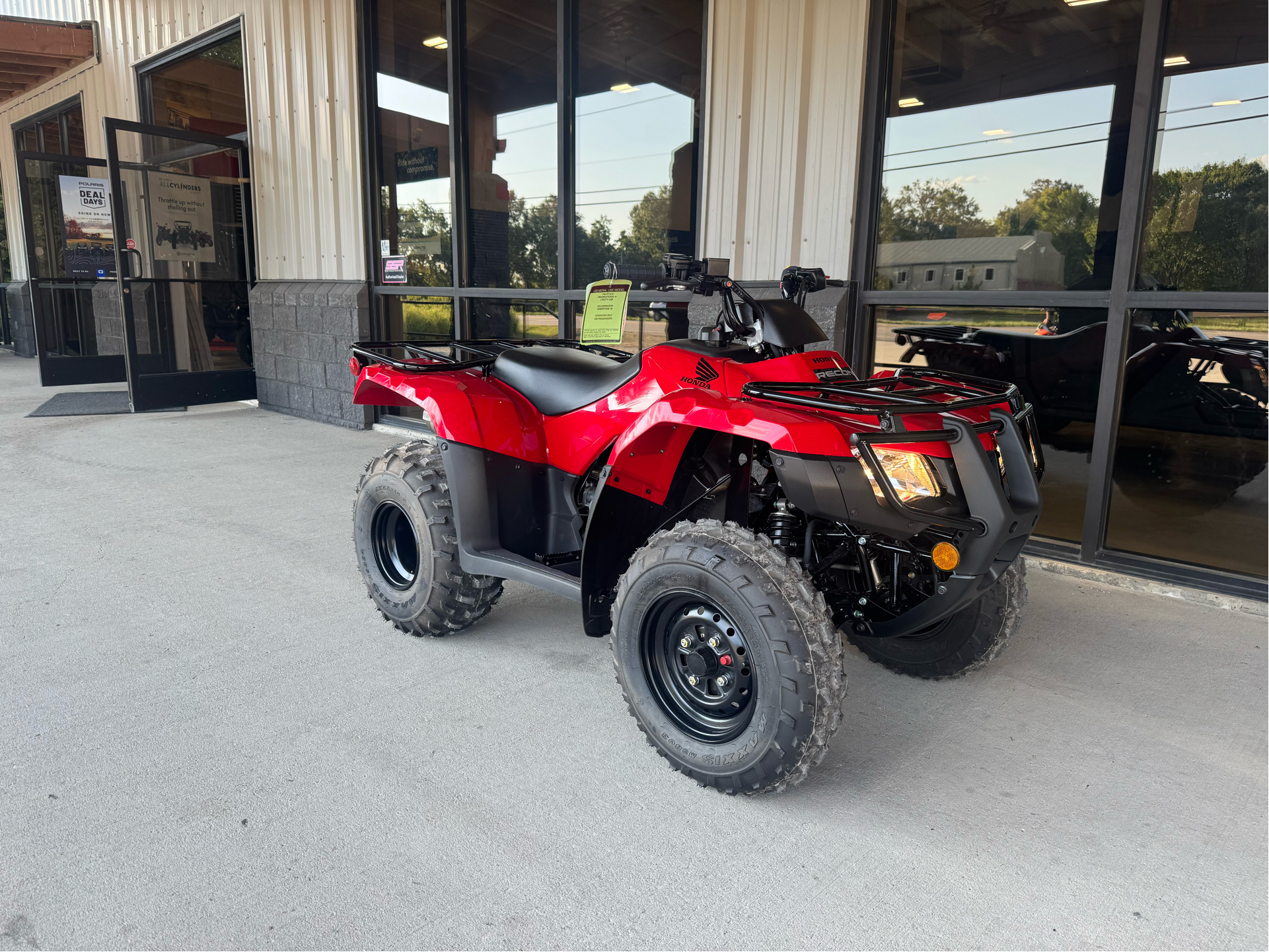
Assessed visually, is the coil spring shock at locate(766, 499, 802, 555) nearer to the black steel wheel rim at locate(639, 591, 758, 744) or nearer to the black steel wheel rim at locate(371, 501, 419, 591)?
the black steel wheel rim at locate(639, 591, 758, 744)

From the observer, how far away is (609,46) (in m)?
6.10

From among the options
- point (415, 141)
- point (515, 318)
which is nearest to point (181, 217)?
point (415, 141)

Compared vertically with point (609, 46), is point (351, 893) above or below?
below

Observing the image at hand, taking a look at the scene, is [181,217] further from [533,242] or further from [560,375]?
[560,375]

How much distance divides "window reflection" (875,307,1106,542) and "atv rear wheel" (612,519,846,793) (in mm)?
2661

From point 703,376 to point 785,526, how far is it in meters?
0.51

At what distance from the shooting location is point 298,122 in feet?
26.7

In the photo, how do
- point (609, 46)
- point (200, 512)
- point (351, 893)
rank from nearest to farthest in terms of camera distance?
1. point (351, 893)
2. point (200, 512)
3. point (609, 46)

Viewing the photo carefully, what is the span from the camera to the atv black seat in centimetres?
272

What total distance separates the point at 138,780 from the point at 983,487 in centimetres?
228

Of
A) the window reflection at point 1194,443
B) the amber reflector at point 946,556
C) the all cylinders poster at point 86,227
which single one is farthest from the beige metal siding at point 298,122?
the amber reflector at point 946,556

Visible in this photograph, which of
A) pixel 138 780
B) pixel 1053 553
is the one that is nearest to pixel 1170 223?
pixel 1053 553

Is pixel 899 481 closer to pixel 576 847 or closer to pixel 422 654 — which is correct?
pixel 576 847

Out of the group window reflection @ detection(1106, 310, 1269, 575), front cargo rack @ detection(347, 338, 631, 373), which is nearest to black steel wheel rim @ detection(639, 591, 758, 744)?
front cargo rack @ detection(347, 338, 631, 373)
